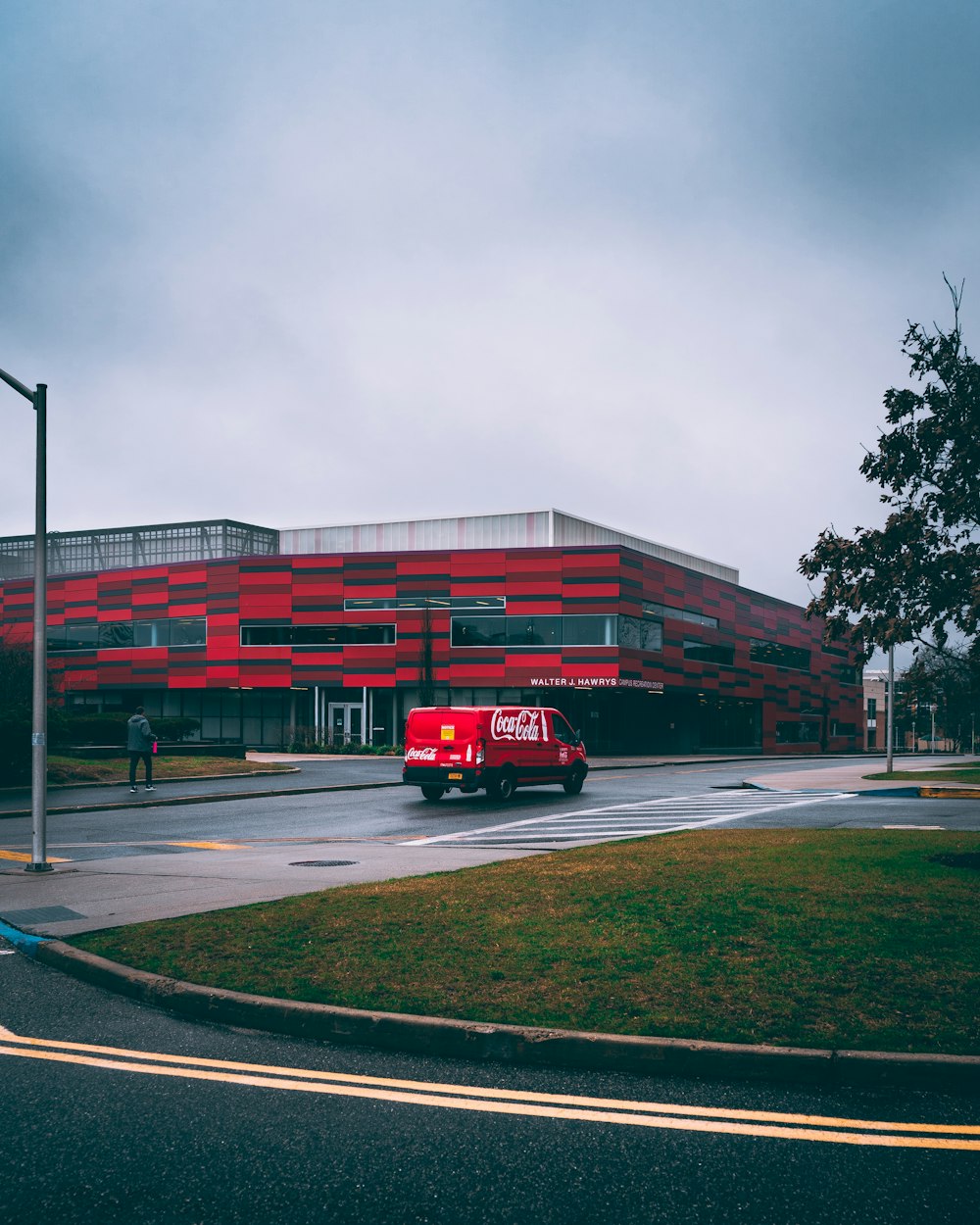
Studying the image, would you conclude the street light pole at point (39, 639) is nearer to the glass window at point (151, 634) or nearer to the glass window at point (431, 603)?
the glass window at point (431, 603)

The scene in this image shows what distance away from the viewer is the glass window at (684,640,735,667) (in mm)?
67562

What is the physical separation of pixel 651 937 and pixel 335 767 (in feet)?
101

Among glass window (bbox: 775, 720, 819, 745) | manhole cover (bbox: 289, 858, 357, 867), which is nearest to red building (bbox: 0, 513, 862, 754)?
glass window (bbox: 775, 720, 819, 745)

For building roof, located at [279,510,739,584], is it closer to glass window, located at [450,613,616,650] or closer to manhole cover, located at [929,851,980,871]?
glass window, located at [450,613,616,650]

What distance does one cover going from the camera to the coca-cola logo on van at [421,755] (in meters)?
23.8

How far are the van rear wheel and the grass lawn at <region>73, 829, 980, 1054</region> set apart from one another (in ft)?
49.5

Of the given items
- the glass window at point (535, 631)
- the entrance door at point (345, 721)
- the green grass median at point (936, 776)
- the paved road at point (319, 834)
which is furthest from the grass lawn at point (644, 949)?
the entrance door at point (345, 721)

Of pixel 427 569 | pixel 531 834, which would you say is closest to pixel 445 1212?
pixel 531 834

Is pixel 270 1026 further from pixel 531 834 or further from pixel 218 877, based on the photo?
pixel 531 834

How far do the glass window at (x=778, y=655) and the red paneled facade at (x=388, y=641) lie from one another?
8320mm

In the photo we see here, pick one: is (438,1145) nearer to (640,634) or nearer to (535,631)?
(535,631)

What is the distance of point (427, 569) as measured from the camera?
60438 millimetres

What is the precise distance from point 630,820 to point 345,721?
4287 centimetres

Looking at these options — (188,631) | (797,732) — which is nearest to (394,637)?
(188,631)
